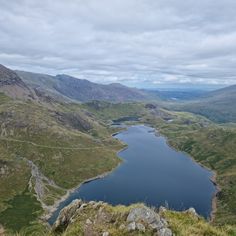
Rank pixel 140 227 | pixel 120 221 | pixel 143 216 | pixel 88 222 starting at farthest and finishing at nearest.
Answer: pixel 88 222
pixel 120 221
pixel 143 216
pixel 140 227

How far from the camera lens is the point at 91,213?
99.3 ft

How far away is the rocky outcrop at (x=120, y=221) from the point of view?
86.6ft

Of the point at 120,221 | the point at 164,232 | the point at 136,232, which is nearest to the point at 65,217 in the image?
the point at 120,221

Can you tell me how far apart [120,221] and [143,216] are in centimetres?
198

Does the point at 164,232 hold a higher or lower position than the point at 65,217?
higher

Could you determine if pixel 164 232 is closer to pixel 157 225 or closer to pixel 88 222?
pixel 157 225

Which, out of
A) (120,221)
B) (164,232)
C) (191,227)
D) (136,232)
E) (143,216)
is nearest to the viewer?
(164,232)

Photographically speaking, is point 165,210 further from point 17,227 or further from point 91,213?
point 17,227

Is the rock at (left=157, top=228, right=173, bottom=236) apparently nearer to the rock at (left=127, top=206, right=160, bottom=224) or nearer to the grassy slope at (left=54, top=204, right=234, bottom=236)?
the grassy slope at (left=54, top=204, right=234, bottom=236)

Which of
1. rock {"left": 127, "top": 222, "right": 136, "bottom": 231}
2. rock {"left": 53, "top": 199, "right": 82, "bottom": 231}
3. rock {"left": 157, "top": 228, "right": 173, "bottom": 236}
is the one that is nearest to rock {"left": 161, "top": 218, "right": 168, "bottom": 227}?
rock {"left": 157, "top": 228, "right": 173, "bottom": 236}

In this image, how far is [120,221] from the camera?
27891 mm

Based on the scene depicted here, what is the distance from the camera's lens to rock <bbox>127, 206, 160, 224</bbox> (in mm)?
27222

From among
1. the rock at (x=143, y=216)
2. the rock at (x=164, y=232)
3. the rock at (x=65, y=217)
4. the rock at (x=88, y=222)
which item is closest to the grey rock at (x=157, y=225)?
the rock at (x=143, y=216)

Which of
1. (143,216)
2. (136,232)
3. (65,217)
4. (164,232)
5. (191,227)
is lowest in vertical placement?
(65,217)
